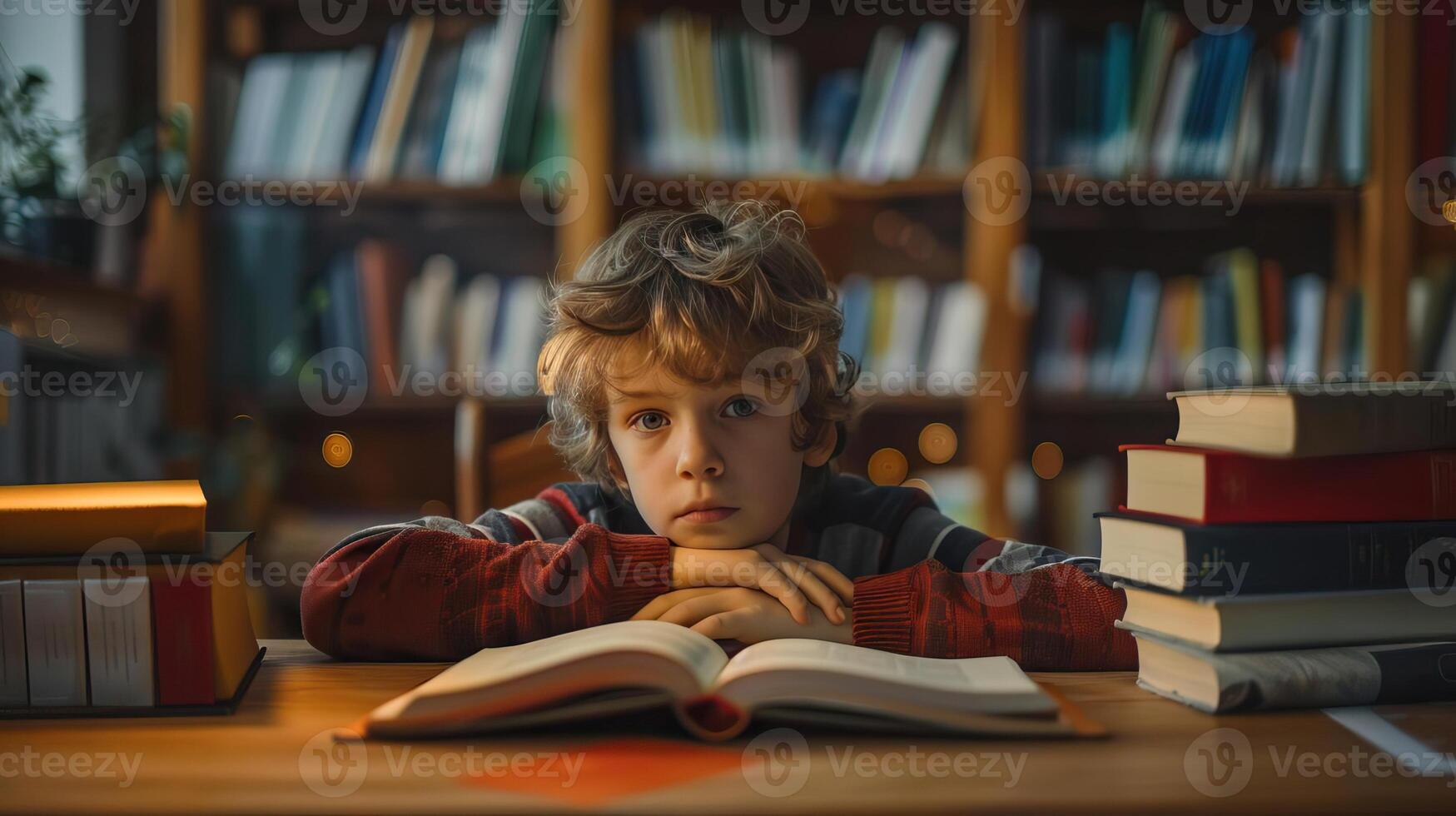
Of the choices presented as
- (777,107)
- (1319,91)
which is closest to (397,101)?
(777,107)

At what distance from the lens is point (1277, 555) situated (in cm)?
63

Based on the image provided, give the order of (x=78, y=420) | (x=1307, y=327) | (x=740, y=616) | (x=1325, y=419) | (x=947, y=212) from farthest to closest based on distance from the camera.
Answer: (x=947, y=212)
(x=1307, y=327)
(x=78, y=420)
(x=740, y=616)
(x=1325, y=419)

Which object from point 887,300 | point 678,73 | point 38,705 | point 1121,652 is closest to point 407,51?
point 678,73

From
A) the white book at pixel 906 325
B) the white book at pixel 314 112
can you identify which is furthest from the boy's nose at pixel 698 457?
the white book at pixel 314 112

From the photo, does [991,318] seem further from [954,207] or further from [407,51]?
[407,51]

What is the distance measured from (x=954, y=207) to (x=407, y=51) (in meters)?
1.24

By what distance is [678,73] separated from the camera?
2.04m

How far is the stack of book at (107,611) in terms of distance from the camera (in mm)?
638

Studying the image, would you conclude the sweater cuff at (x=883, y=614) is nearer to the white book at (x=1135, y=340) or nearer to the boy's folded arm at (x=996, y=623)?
the boy's folded arm at (x=996, y=623)

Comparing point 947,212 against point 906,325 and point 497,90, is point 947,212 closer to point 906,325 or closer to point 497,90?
point 906,325

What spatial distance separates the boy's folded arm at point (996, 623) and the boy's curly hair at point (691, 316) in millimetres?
211

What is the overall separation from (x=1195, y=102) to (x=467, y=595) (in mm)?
1886

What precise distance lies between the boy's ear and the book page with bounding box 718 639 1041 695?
1.13 feet

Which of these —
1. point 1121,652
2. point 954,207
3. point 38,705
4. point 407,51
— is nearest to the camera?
point 38,705
